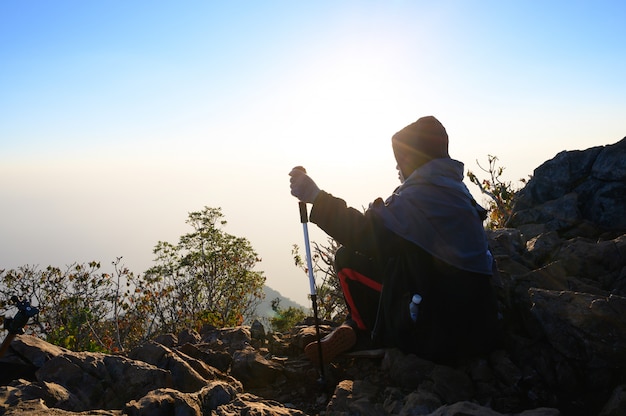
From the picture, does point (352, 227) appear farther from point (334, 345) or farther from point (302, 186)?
point (334, 345)

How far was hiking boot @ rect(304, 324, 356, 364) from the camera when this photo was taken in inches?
182

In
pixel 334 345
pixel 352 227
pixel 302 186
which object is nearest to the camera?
pixel 352 227

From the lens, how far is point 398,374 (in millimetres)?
4133

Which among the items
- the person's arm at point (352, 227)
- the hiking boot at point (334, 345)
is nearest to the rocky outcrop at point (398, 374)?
the hiking boot at point (334, 345)

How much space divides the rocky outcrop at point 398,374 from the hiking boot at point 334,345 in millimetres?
157

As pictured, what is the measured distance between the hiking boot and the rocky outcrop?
16 cm

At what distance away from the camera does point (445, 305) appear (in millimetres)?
3945

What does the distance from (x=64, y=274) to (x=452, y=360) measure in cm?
1127

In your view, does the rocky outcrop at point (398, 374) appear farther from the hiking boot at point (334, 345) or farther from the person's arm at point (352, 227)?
the person's arm at point (352, 227)

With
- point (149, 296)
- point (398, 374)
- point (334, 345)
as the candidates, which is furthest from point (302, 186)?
point (149, 296)

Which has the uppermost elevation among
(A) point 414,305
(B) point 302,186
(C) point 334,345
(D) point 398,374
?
(B) point 302,186

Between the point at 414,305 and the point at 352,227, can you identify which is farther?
the point at 352,227

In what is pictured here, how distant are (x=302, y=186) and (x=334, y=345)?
63.2 inches

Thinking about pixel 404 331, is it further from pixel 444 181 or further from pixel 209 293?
pixel 209 293
